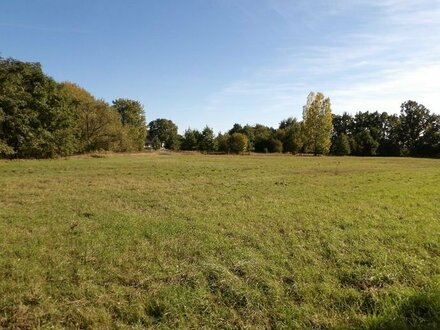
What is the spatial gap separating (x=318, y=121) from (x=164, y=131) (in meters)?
78.2

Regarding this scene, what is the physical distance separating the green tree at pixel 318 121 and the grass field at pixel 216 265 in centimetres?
7014

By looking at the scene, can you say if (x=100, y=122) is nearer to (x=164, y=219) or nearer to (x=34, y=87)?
(x=34, y=87)

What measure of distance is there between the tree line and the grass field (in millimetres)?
35808

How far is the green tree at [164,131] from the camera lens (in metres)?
140

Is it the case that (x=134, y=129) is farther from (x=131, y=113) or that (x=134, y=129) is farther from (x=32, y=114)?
(x=32, y=114)

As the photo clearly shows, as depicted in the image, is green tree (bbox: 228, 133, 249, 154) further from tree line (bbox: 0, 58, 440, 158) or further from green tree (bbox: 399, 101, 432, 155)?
green tree (bbox: 399, 101, 432, 155)

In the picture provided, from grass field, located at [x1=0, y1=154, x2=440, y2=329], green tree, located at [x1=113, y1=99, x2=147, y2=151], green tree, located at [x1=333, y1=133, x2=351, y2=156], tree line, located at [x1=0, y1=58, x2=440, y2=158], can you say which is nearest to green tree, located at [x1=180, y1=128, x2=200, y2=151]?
tree line, located at [x1=0, y1=58, x2=440, y2=158]

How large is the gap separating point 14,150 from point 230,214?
42.1m

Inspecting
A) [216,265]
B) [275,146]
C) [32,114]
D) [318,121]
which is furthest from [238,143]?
[216,265]

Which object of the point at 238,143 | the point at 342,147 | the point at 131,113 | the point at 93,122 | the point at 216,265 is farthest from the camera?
the point at 131,113

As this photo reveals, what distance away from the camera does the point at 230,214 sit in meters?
13.6

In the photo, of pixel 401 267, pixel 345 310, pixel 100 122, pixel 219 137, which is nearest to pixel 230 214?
pixel 401 267

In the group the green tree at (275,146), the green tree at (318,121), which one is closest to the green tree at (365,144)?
the green tree at (275,146)

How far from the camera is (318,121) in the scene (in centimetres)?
8344
